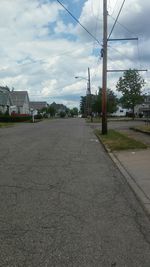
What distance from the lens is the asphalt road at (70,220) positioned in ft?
17.4

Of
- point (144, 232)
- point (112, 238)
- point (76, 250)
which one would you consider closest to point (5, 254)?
point (76, 250)

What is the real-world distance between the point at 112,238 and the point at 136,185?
4243 millimetres

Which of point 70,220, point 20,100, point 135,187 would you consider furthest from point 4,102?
point 70,220

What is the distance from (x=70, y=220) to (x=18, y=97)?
4040 inches

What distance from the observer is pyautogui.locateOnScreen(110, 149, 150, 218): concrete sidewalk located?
9.23 metres

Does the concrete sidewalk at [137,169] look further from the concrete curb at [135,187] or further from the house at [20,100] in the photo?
the house at [20,100]

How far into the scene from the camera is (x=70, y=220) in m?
6.93

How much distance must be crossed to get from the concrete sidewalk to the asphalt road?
0.22 metres

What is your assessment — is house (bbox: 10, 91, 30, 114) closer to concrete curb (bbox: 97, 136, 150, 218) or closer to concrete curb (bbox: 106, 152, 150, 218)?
concrete curb (bbox: 97, 136, 150, 218)

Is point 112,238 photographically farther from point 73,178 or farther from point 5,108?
point 5,108

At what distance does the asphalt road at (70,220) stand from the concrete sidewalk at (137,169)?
22 cm

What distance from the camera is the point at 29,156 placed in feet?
52.5

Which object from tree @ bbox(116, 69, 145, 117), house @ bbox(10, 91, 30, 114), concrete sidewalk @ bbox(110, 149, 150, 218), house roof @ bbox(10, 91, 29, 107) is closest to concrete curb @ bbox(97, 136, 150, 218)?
concrete sidewalk @ bbox(110, 149, 150, 218)

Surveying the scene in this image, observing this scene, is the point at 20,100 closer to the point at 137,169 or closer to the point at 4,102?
the point at 4,102
